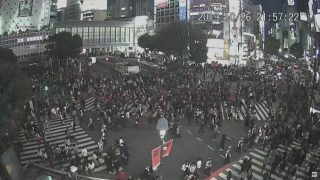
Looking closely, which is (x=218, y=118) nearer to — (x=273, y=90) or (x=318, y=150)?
(x=318, y=150)

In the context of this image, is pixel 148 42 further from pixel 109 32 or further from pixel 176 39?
pixel 109 32

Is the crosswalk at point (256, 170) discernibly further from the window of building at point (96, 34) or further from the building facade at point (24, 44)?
the window of building at point (96, 34)

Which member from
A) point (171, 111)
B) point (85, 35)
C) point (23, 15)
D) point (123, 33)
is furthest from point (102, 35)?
point (171, 111)

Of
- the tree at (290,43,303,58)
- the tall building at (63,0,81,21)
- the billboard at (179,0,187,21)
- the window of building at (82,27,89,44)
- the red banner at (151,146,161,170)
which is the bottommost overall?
the red banner at (151,146,161,170)

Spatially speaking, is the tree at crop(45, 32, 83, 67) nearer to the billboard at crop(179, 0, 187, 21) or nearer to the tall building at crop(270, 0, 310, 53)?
the billboard at crop(179, 0, 187, 21)

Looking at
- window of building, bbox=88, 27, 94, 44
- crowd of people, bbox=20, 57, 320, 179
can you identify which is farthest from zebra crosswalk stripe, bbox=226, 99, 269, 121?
window of building, bbox=88, 27, 94, 44

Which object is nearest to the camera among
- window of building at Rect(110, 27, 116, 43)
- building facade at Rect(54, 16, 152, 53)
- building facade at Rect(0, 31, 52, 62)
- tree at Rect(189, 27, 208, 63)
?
tree at Rect(189, 27, 208, 63)
